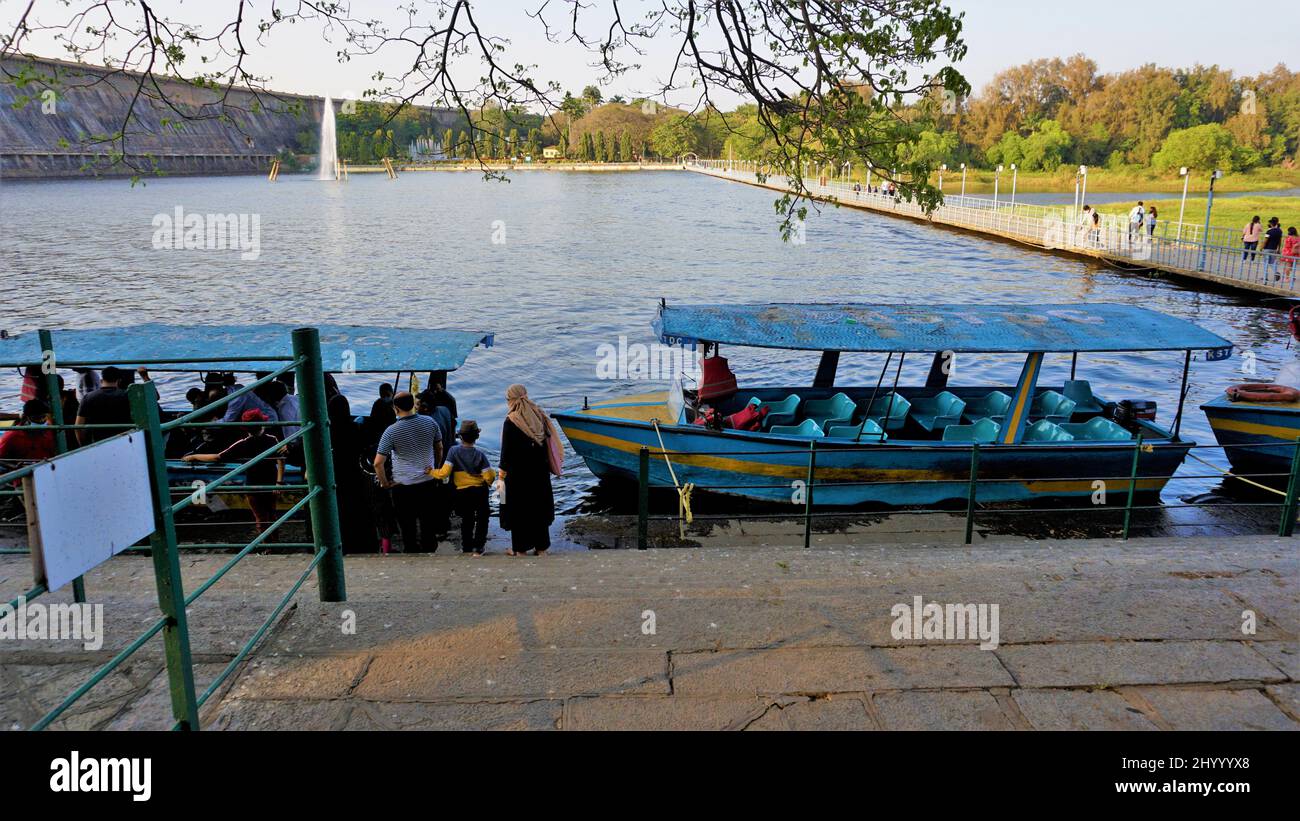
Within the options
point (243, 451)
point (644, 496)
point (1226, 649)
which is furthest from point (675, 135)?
point (243, 451)

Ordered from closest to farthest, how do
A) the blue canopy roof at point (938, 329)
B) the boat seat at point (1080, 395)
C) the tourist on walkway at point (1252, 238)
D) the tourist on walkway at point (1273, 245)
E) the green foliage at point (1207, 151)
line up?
the blue canopy roof at point (938, 329) < the boat seat at point (1080, 395) < the tourist on walkway at point (1273, 245) < the tourist on walkway at point (1252, 238) < the green foliage at point (1207, 151)

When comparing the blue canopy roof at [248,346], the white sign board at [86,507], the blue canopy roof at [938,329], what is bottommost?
the blue canopy roof at [248,346]

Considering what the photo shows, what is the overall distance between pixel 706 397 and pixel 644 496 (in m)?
5.12

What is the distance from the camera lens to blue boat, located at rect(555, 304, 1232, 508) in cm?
1186

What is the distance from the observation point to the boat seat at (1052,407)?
45.1 feet

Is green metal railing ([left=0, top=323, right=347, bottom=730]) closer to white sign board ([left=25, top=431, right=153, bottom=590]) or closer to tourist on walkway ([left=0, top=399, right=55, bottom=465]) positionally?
white sign board ([left=25, top=431, right=153, bottom=590])

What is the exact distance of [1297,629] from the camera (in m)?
5.65

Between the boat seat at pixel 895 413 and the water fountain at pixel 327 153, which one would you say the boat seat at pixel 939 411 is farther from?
the water fountain at pixel 327 153

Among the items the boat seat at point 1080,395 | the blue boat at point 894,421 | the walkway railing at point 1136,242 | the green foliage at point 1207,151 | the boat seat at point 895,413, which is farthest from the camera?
the green foliage at point 1207,151

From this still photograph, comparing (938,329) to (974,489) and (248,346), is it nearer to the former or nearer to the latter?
(974,489)

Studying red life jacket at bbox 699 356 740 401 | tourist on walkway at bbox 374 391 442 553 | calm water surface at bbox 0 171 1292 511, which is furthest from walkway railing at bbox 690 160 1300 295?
tourist on walkway at bbox 374 391 442 553

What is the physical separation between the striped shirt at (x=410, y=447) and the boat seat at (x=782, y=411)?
6.08 metres

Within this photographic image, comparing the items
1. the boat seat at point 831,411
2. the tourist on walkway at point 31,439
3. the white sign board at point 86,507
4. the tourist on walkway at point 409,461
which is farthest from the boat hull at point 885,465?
the white sign board at point 86,507
